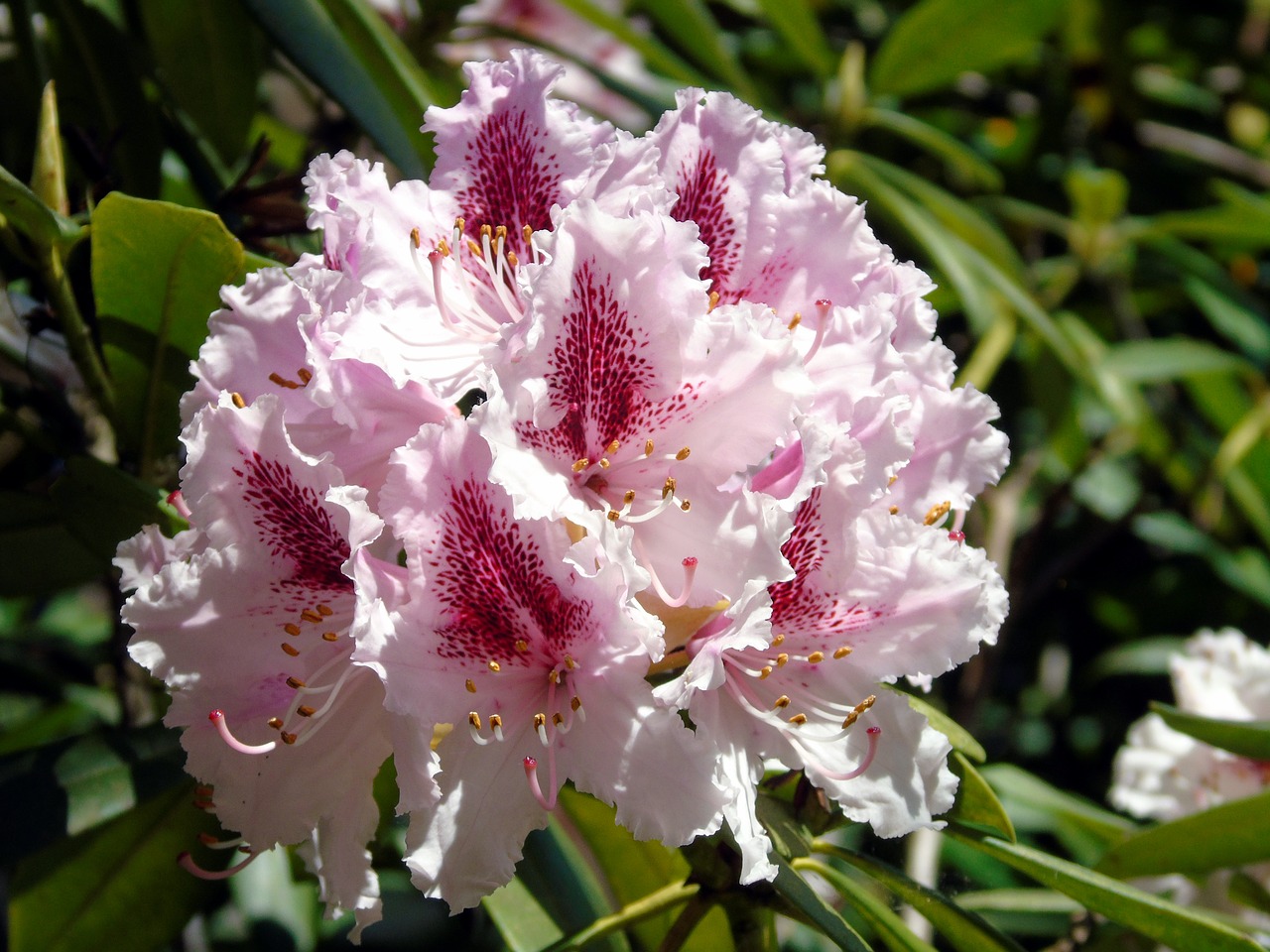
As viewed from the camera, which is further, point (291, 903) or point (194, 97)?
point (291, 903)

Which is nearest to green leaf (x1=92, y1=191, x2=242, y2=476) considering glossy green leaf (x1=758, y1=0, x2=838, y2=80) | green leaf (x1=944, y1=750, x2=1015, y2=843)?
green leaf (x1=944, y1=750, x2=1015, y2=843)

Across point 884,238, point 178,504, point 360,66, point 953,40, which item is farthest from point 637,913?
point 953,40

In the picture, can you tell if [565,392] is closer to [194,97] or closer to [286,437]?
[286,437]

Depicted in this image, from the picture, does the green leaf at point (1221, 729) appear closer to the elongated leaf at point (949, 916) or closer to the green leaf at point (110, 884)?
the elongated leaf at point (949, 916)

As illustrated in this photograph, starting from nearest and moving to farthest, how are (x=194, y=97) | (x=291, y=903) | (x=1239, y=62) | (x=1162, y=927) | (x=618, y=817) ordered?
(x=618, y=817)
(x=1162, y=927)
(x=194, y=97)
(x=291, y=903)
(x=1239, y=62)

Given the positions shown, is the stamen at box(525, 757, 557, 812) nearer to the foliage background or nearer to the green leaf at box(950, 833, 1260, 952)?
the foliage background

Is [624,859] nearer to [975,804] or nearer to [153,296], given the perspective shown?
[975,804]

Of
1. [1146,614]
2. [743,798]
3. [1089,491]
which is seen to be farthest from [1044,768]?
[743,798]
